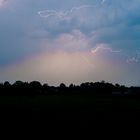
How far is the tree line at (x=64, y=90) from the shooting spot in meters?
97.8

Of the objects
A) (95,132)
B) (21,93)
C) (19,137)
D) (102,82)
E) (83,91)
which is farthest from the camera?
(102,82)

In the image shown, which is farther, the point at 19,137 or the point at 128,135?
the point at 128,135

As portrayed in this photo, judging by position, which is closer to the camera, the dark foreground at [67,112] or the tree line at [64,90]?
the dark foreground at [67,112]

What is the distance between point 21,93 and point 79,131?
83.9m

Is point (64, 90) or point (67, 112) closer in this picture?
point (67, 112)

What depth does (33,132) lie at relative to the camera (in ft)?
47.1

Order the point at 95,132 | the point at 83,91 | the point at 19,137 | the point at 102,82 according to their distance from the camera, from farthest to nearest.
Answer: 1. the point at 102,82
2. the point at 83,91
3. the point at 95,132
4. the point at 19,137

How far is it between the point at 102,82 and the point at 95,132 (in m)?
123

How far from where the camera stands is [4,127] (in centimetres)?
1571

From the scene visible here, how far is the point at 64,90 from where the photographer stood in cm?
13062

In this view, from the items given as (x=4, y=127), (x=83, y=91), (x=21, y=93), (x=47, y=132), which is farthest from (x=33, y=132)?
(x=83, y=91)

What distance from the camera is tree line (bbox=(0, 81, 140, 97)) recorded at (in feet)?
321

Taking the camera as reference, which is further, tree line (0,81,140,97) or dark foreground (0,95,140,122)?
tree line (0,81,140,97)

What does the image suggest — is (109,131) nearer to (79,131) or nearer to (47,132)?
(79,131)
